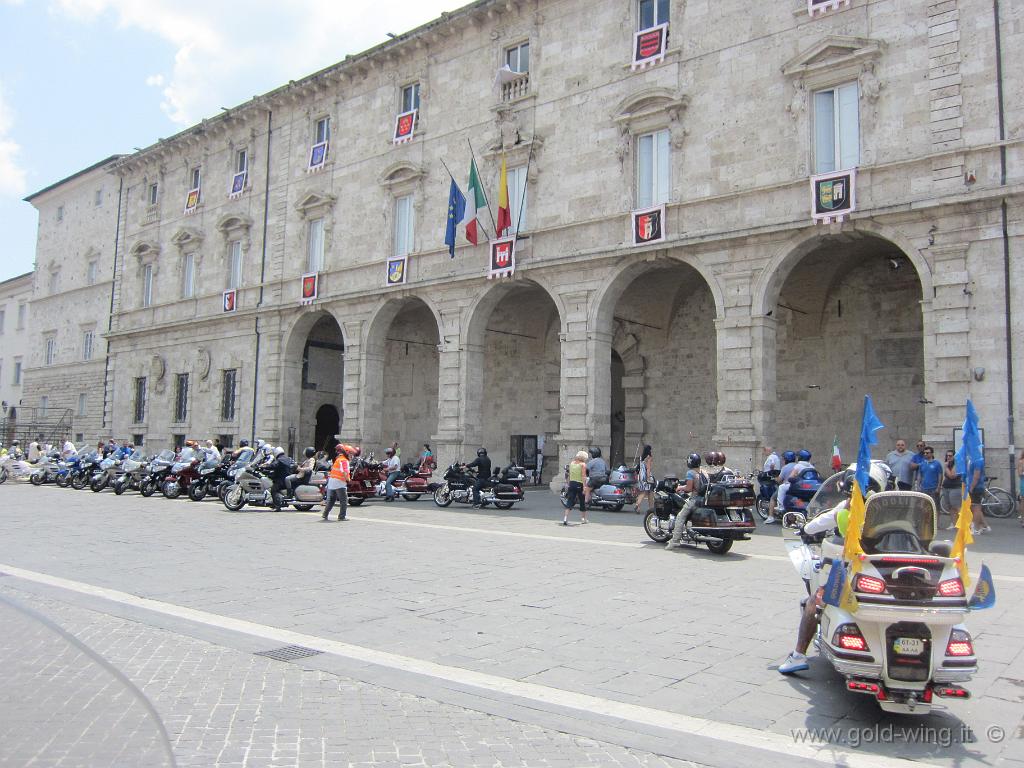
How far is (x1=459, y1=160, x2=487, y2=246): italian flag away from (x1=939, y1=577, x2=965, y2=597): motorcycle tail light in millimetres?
18001

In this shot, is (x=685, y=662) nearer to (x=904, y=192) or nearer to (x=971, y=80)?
(x=904, y=192)

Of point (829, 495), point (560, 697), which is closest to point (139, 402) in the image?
point (560, 697)

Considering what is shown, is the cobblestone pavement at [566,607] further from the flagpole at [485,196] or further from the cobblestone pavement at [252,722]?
the flagpole at [485,196]

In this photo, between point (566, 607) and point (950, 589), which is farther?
point (566, 607)

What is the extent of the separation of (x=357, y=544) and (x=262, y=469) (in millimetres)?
6345

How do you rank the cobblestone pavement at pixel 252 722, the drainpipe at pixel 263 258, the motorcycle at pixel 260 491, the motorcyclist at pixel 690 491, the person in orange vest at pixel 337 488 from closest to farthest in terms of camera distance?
the cobblestone pavement at pixel 252 722 < the motorcyclist at pixel 690 491 < the person in orange vest at pixel 337 488 < the motorcycle at pixel 260 491 < the drainpipe at pixel 263 258

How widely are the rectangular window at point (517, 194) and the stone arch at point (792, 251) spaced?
22.4 feet

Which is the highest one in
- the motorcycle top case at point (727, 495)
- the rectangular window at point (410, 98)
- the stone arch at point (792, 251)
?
the rectangular window at point (410, 98)

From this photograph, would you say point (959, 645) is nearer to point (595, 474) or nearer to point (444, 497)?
→ point (595, 474)

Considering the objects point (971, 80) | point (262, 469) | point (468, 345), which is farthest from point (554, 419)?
point (971, 80)

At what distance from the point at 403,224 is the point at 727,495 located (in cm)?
1661

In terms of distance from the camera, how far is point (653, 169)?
19297 millimetres

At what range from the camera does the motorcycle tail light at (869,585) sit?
4.26 meters

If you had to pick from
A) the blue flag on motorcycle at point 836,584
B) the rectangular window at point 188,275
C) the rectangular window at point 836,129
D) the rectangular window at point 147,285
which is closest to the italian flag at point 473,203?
the rectangular window at point 836,129
